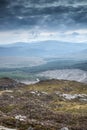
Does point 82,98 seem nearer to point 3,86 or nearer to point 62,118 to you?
point 62,118

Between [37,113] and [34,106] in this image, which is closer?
[37,113]

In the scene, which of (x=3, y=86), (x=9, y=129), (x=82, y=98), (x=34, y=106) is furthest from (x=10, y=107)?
(x=3, y=86)

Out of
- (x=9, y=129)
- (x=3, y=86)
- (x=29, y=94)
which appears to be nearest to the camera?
(x=9, y=129)

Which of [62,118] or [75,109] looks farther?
[75,109]

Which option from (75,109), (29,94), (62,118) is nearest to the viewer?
(62,118)

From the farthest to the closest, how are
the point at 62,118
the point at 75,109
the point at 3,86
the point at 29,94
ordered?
the point at 3,86, the point at 29,94, the point at 75,109, the point at 62,118

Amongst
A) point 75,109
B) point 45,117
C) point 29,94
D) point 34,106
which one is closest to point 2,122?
point 45,117

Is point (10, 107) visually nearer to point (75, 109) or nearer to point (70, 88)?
point (75, 109)

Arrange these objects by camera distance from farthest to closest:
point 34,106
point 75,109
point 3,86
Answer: point 3,86 → point 75,109 → point 34,106
